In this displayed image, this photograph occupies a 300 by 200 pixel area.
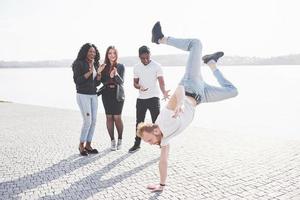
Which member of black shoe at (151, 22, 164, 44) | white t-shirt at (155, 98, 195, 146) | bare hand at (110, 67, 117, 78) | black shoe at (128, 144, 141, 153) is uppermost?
black shoe at (151, 22, 164, 44)

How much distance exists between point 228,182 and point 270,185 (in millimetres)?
614

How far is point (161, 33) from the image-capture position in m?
5.26

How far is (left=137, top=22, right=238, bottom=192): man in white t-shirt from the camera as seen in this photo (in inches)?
178

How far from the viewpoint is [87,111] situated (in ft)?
22.9

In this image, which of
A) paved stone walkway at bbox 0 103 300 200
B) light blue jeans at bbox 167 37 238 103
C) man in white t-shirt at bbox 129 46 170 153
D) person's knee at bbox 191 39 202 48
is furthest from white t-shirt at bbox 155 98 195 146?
man in white t-shirt at bbox 129 46 170 153

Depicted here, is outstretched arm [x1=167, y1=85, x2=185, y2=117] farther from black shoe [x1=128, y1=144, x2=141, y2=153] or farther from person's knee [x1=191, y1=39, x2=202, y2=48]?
black shoe [x1=128, y1=144, x2=141, y2=153]

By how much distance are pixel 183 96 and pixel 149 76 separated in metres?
2.93

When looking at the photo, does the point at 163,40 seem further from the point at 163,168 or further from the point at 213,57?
the point at 163,168

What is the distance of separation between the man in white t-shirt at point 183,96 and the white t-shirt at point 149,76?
1.93 m

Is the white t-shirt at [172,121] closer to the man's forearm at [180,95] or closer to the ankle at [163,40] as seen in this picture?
the man's forearm at [180,95]

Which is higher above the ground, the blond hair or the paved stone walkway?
the blond hair

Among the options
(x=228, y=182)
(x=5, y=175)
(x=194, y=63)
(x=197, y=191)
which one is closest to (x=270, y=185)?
(x=228, y=182)

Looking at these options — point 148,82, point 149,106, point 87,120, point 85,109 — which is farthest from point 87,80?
point 149,106

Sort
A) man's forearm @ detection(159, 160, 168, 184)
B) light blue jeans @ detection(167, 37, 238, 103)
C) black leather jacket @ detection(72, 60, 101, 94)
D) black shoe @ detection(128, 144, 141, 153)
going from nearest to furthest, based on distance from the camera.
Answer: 1. light blue jeans @ detection(167, 37, 238, 103)
2. man's forearm @ detection(159, 160, 168, 184)
3. black leather jacket @ detection(72, 60, 101, 94)
4. black shoe @ detection(128, 144, 141, 153)
